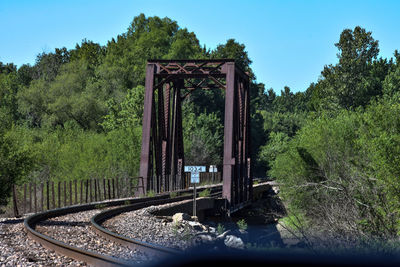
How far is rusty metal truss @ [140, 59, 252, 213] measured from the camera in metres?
25.8

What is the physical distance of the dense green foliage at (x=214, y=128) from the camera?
739 inches

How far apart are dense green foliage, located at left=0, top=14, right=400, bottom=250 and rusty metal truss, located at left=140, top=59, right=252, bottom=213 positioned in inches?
123

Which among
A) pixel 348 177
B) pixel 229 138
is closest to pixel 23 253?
pixel 348 177

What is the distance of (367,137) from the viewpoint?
2438 centimetres

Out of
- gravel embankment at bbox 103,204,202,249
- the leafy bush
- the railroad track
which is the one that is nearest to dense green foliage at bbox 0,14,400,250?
the leafy bush

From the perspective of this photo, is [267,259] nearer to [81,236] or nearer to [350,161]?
[81,236]

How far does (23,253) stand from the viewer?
9008 mm

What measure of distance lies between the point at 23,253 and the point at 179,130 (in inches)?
853

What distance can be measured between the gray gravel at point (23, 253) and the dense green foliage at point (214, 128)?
622 cm

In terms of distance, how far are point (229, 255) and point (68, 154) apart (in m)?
37.3

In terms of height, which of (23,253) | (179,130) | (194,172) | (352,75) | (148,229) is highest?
(352,75)

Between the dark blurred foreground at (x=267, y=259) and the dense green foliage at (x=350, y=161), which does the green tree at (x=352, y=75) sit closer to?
the dense green foliage at (x=350, y=161)

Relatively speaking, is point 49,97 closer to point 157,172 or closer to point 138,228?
point 157,172

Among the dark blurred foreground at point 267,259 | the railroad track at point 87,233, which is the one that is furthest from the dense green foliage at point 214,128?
the dark blurred foreground at point 267,259
